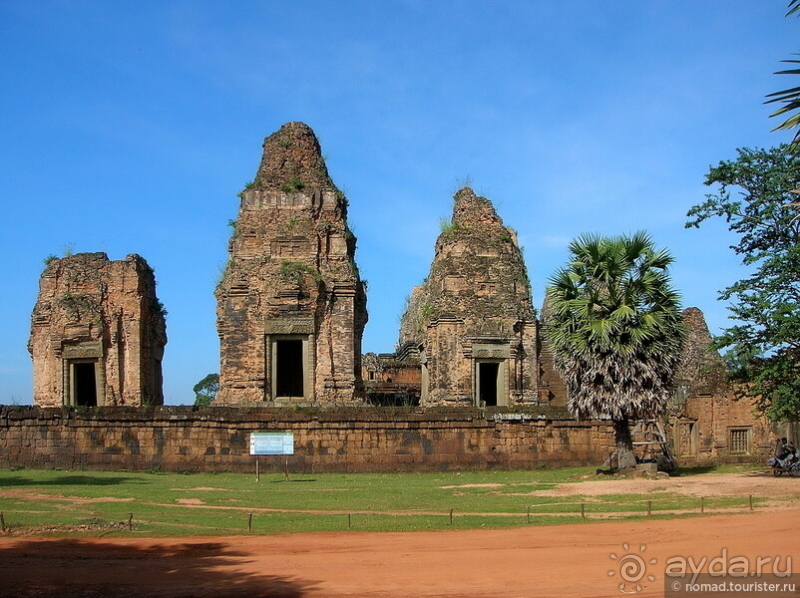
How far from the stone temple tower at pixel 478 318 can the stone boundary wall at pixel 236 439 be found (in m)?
3.11

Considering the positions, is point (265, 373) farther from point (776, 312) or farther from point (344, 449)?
point (776, 312)

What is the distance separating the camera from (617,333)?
19.7 m

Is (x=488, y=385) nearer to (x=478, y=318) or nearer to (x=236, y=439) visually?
(x=478, y=318)

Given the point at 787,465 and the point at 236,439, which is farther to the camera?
the point at 236,439

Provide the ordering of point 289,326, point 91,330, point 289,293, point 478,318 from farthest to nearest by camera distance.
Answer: point 91,330 < point 478,318 < point 289,326 < point 289,293

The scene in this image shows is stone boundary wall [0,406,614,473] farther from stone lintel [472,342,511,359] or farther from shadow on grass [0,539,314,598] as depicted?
shadow on grass [0,539,314,598]

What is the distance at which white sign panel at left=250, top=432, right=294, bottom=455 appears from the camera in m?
20.0

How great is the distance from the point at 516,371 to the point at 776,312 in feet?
25.9

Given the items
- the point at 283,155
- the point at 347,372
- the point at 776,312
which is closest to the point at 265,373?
the point at 347,372

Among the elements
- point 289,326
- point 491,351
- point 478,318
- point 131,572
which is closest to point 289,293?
point 289,326

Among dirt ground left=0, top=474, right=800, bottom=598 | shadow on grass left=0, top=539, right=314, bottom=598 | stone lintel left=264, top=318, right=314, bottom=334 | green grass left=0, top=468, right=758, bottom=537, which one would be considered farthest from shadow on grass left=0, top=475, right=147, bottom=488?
shadow on grass left=0, top=539, right=314, bottom=598

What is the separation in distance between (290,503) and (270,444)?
409 centimetres

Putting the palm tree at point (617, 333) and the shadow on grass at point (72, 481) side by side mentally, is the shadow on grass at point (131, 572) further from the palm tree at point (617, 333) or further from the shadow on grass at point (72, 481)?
the palm tree at point (617, 333)

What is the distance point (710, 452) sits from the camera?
85.7 ft
